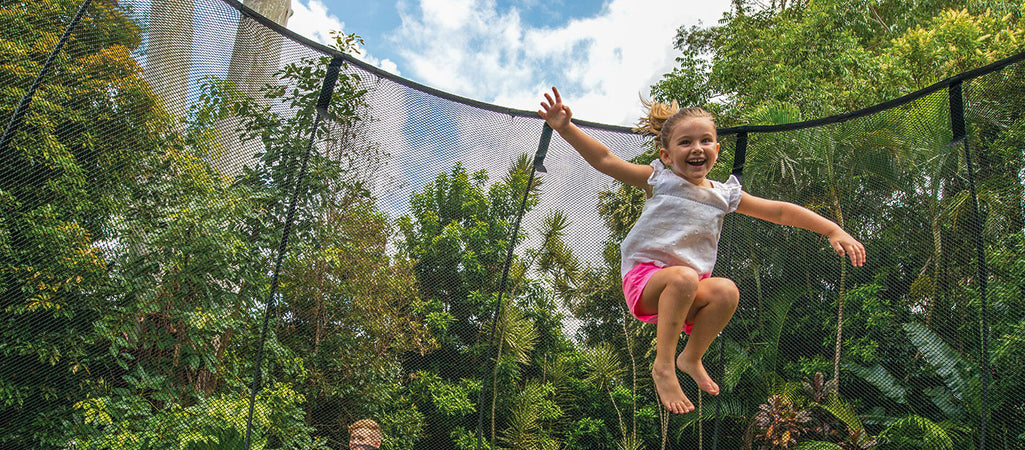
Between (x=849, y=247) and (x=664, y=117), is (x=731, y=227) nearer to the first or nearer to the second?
(x=664, y=117)

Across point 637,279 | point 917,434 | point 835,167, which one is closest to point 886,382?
point 917,434

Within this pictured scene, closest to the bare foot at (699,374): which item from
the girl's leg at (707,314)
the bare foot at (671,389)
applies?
the girl's leg at (707,314)

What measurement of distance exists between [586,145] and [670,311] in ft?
1.48

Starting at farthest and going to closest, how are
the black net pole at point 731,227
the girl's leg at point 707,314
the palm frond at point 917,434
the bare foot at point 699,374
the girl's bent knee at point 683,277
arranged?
the palm frond at point 917,434 < the black net pole at point 731,227 < the bare foot at point 699,374 < the girl's leg at point 707,314 < the girl's bent knee at point 683,277

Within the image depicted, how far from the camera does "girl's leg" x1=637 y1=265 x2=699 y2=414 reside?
1.34 m

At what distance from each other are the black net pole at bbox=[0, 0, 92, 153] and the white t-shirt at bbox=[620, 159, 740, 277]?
5.34ft

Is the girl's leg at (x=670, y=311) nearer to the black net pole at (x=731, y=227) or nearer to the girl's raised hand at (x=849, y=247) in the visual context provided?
the girl's raised hand at (x=849, y=247)

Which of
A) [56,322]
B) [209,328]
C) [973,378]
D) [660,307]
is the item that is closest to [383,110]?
[209,328]

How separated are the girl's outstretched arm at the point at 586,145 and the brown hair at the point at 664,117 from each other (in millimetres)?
108

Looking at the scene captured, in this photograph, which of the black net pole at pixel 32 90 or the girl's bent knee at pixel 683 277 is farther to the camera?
the black net pole at pixel 32 90

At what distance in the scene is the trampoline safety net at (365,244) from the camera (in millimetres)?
2031

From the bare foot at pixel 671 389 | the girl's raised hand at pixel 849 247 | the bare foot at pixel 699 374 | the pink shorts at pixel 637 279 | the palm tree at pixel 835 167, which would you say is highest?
the palm tree at pixel 835 167

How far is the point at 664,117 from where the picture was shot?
1.73 m

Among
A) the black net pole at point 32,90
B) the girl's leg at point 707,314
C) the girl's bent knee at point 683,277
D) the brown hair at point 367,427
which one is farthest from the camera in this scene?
the brown hair at point 367,427
